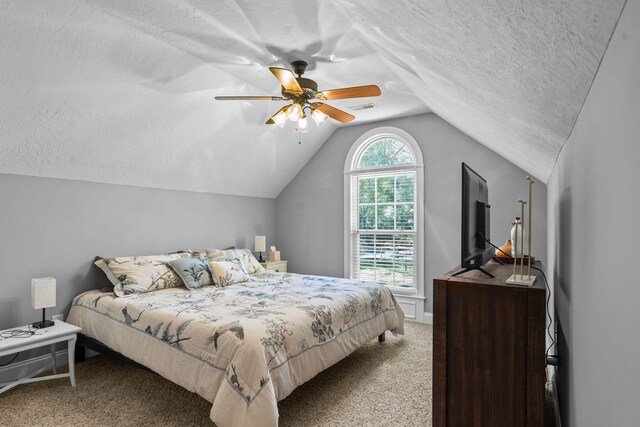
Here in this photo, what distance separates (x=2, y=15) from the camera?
213 cm

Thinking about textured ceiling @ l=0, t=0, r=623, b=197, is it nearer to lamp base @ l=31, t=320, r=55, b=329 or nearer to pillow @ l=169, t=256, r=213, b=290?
pillow @ l=169, t=256, r=213, b=290

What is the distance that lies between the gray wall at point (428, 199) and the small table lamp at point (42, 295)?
136 inches

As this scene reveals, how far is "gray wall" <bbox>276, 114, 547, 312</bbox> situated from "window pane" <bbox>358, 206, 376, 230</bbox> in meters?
0.30

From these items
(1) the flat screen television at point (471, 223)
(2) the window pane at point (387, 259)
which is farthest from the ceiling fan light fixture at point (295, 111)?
(2) the window pane at point (387, 259)

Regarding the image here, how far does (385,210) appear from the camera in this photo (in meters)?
5.21

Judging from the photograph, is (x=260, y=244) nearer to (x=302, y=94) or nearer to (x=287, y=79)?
(x=302, y=94)

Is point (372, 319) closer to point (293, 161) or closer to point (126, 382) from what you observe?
point (126, 382)

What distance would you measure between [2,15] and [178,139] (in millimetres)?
1873

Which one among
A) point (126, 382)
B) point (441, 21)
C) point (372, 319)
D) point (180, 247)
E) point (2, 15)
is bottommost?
point (126, 382)

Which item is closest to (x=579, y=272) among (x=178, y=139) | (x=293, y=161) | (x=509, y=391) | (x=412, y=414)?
(x=509, y=391)

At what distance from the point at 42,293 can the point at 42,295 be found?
17 millimetres

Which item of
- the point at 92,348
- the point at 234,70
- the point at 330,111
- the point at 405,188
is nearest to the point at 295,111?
the point at 330,111

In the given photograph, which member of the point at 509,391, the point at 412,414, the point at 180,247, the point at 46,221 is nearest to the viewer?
the point at 509,391

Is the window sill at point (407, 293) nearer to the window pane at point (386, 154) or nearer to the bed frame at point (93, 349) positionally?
the window pane at point (386, 154)
